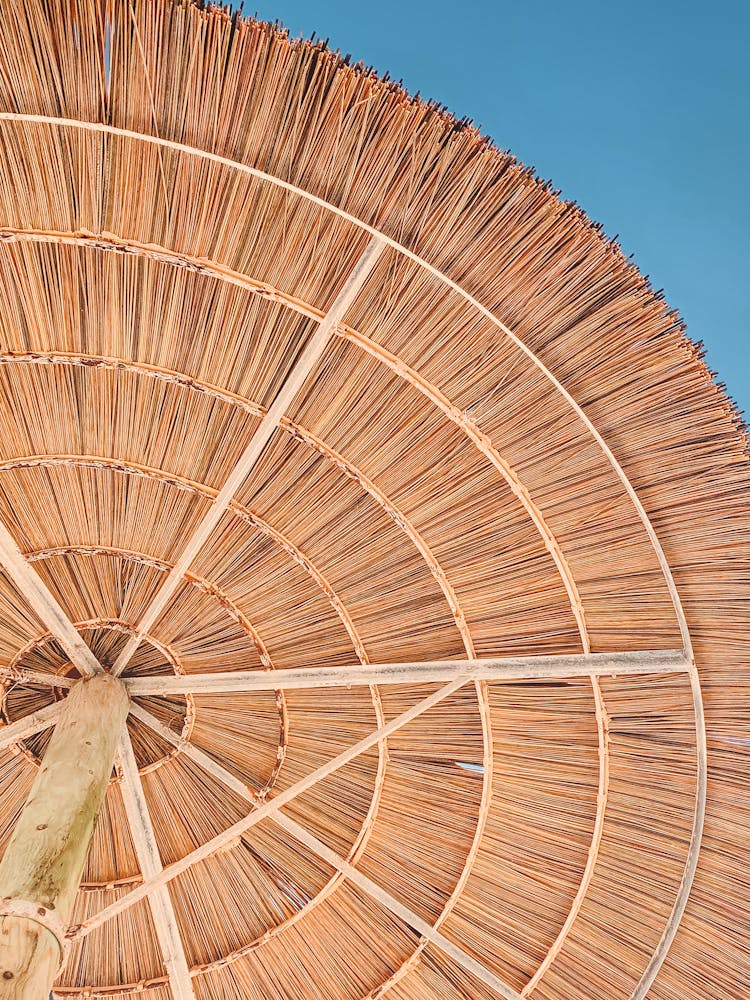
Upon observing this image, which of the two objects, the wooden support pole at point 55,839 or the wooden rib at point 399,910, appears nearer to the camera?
the wooden support pole at point 55,839

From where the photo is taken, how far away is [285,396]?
7613 millimetres

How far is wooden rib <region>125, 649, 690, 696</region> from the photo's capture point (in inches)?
317

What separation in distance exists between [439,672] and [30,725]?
4273 mm

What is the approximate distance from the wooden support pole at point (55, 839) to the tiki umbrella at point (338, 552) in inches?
1.4

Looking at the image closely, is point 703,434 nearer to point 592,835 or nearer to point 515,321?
point 515,321

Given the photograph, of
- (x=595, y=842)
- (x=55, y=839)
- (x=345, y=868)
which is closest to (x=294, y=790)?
(x=345, y=868)

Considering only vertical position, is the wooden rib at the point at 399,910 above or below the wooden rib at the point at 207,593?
below

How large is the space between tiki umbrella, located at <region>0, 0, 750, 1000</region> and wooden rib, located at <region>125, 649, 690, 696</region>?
0.13ft

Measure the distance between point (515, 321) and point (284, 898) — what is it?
7.13m

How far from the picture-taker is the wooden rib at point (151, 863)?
29.2ft

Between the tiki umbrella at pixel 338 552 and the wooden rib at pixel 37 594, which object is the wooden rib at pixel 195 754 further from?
the wooden rib at pixel 37 594

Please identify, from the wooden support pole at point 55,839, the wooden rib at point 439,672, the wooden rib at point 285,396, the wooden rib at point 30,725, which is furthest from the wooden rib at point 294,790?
the wooden rib at point 285,396

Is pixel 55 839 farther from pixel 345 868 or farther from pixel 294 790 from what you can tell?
pixel 345 868

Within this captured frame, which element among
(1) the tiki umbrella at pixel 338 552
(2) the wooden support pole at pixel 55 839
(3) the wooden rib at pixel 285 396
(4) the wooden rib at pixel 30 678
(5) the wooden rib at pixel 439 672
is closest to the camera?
(2) the wooden support pole at pixel 55 839
